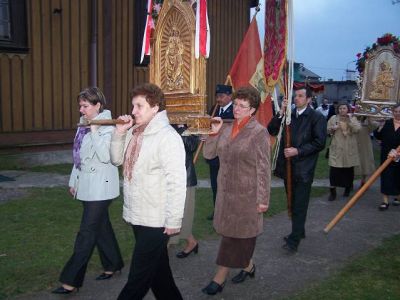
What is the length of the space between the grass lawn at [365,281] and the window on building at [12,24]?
8.91 meters

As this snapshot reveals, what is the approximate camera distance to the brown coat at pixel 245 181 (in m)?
4.17

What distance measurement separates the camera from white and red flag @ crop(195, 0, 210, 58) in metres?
4.20

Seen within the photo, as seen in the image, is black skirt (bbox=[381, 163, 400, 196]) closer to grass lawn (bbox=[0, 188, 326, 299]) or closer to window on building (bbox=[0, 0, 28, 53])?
grass lawn (bbox=[0, 188, 326, 299])

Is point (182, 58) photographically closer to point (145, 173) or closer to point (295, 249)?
point (145, 173)

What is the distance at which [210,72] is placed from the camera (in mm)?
16016

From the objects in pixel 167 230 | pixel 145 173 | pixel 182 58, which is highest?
pixel 182 58

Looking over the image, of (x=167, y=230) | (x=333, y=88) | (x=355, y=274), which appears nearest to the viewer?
(x=167, y=230)

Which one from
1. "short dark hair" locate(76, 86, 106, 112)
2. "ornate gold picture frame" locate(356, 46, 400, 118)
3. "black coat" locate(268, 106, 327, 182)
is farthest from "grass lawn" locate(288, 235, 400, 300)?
"ornate gold picture frame" locate(356, 46, 400, 118)

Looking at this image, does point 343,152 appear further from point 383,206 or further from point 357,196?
point 357,196

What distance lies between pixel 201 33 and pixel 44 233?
11.4 feet

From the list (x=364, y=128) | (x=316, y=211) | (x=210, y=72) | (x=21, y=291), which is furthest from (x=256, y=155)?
→ (x=210, y=72)

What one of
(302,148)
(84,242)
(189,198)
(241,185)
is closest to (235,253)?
(241,185)

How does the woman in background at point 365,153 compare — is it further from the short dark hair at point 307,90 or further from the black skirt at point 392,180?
the short dark hair at point 307,90

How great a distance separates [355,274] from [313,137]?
1.56m
